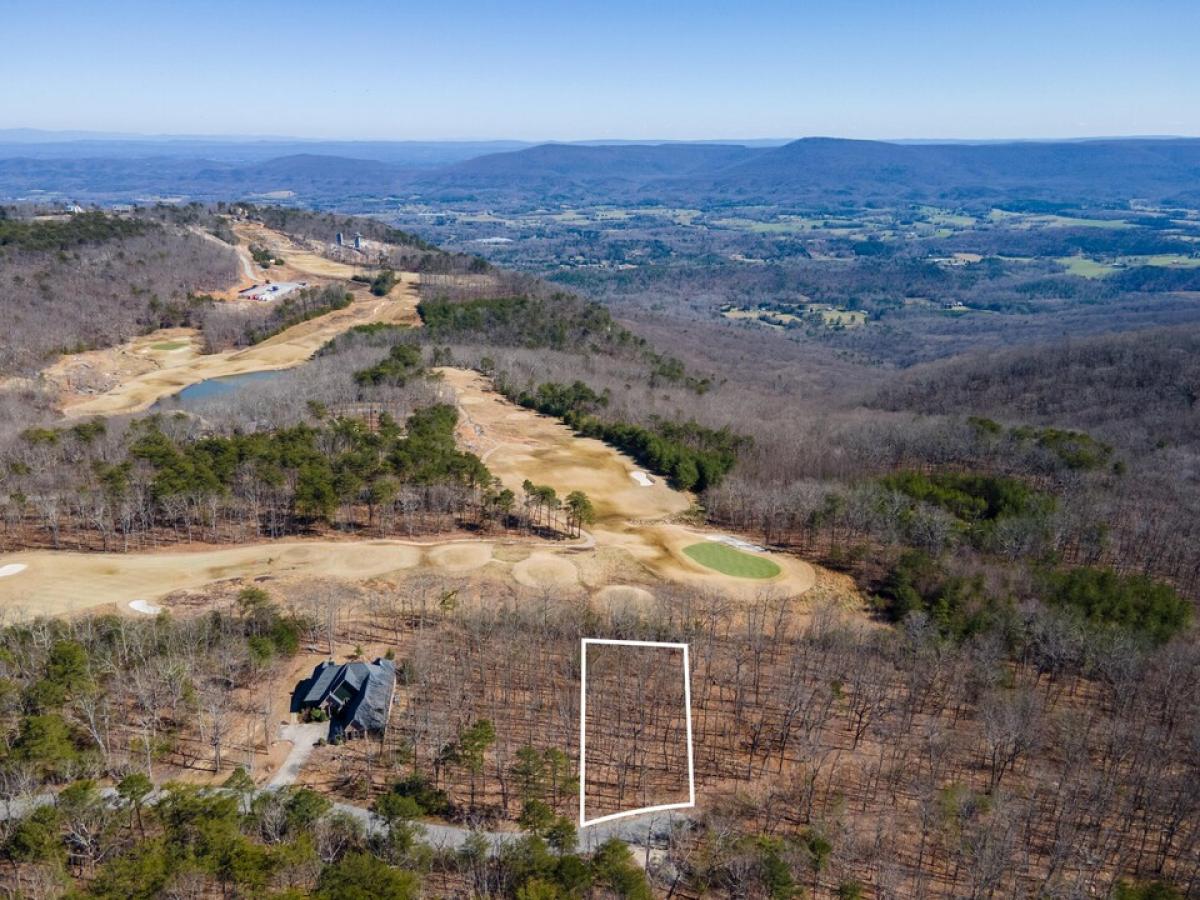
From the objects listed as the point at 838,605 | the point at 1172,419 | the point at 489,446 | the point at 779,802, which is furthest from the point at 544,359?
the point at 779,802

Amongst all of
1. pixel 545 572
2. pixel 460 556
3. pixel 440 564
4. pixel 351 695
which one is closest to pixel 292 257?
pixel 460 556

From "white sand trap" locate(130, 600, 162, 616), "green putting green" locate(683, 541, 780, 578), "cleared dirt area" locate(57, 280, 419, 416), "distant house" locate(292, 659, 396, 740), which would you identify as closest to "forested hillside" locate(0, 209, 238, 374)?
"cleared dirt area" locate(57, 280, 419, 416)

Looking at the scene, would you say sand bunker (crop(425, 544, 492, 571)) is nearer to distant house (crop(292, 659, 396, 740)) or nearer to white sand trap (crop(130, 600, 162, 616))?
distant house (crop(292, 659, 396, 740))

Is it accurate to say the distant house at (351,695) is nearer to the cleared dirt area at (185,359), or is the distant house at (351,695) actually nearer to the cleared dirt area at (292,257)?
the cleared dirt area at (185,359)

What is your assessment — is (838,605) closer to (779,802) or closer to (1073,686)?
(1073,686)

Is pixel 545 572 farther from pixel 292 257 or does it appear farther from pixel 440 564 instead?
pixel 292 257

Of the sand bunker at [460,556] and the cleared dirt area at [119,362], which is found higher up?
the cleared dirt area at [119,362]

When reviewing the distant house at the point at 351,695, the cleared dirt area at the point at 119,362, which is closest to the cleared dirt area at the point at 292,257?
the cleared dirt area at the point at 119,362
